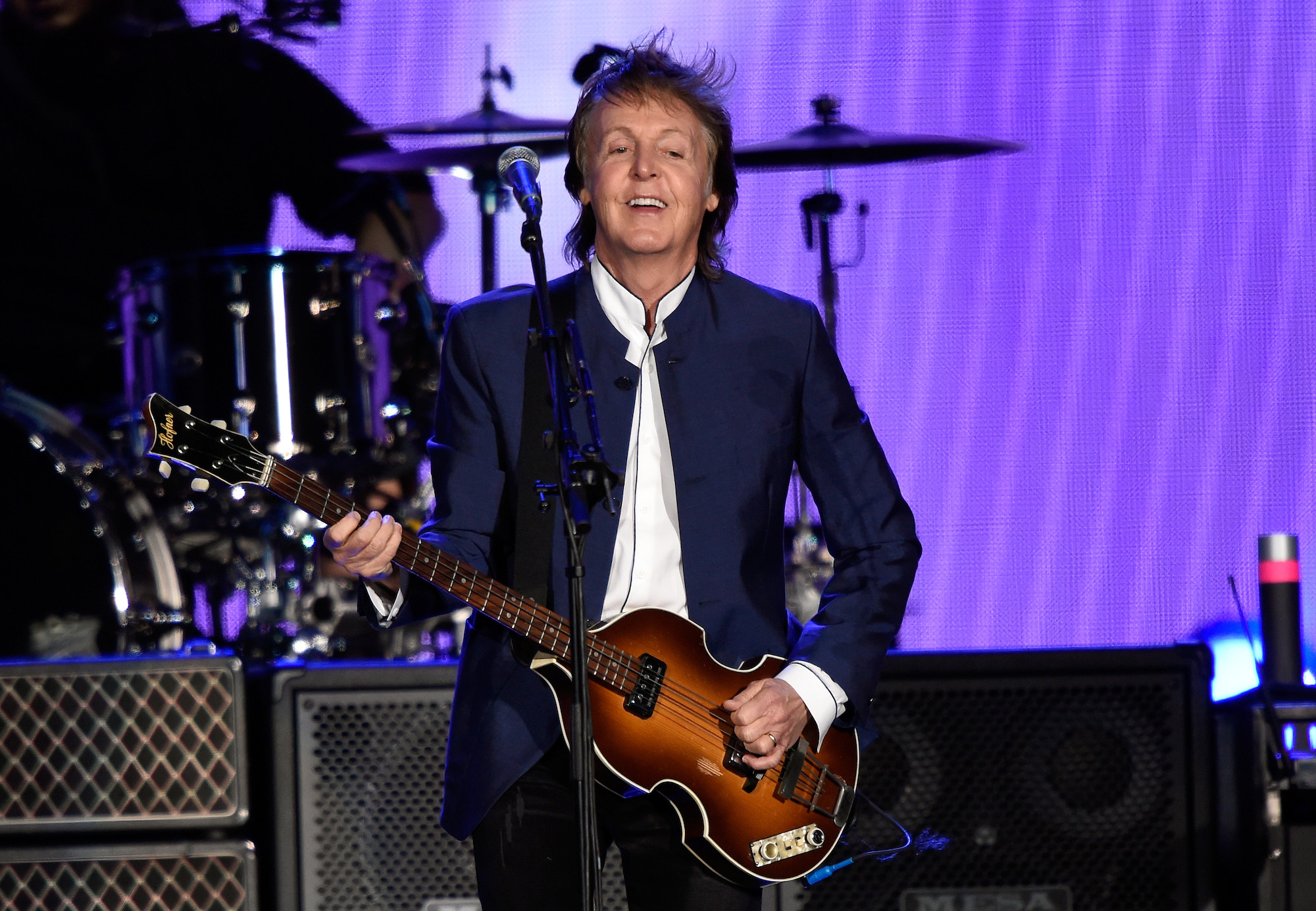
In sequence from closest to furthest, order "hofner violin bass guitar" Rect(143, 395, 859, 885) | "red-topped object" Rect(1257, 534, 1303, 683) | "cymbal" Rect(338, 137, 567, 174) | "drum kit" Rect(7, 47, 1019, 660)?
"hofner violin bass guitar" Rect(143, 395, 859, 885) → "red-topped object" Rect(1257, 534, 1303, 683) → "drum kit" Rect(7, 47, 1019, 660) → "cymbal" Rect(338, 137, 567, 174)

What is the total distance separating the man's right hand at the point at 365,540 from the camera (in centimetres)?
188

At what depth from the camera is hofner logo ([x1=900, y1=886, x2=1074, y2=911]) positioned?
283 centimetres

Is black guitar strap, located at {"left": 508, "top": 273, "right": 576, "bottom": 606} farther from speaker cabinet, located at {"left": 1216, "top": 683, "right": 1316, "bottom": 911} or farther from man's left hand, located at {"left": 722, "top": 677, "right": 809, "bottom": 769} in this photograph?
speaker cabinet, located at {"left": 1216, "top": 683, "right": 1316, "bottom": 911}

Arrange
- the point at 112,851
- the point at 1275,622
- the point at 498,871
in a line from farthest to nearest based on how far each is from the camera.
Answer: the point at 1275,622 < the point at 112,851 < the point at 498,871

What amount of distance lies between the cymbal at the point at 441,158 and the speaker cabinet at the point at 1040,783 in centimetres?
261

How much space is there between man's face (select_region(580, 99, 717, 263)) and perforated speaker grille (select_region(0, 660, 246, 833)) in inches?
52.8

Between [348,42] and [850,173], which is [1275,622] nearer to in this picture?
[850,173]

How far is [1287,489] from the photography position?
452 cm

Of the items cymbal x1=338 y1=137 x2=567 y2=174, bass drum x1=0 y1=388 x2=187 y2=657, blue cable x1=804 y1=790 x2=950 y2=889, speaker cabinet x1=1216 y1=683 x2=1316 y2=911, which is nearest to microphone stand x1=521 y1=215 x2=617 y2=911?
blue cable x1=804 y1=790 x2=950 y2=889

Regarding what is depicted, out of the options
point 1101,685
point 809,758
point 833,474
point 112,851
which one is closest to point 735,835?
point 809,758

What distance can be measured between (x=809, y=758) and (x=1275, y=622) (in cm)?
161

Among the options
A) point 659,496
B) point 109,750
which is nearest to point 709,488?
point 659,496

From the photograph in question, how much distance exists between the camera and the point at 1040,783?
286 cm

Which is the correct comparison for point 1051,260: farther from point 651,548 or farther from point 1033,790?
point 651,548
